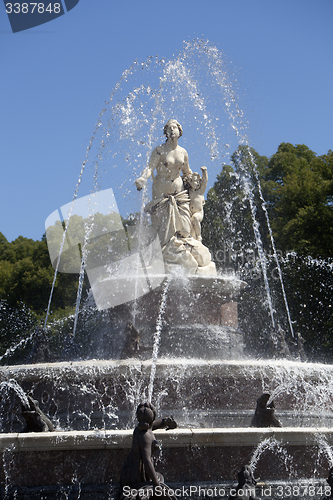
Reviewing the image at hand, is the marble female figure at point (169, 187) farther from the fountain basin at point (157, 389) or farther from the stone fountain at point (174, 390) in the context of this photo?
the fountain basin at point (157, 389)

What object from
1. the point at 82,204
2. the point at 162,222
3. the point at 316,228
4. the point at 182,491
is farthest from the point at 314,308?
the point at 182,491

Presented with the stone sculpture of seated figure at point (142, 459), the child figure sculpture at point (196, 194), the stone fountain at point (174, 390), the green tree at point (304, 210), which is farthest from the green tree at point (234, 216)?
the stone sculpture of seated figure at point (142, 459)

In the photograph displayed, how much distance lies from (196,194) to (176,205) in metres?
0.72

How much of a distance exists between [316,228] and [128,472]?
1944 centimetres

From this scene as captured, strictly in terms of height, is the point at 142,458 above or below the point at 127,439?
below

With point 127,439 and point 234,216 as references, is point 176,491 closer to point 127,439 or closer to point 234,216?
point 127,439

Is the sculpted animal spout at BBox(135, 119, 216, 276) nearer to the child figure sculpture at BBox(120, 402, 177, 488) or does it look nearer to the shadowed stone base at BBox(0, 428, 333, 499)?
the shadowed stone base at BBox(0, 428, 333, 499)

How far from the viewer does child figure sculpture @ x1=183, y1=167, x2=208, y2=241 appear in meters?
11.7

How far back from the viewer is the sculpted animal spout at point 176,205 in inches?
431

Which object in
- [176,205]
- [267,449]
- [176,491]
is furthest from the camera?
[176,205]

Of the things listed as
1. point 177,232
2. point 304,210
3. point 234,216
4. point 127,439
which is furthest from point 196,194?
point 234,216

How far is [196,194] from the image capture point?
1185 centimetres

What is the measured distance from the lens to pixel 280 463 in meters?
5.47

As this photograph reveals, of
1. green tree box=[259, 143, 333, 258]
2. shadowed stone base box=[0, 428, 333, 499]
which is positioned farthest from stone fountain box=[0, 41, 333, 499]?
green tree box=[259, 143, 333, 258]
